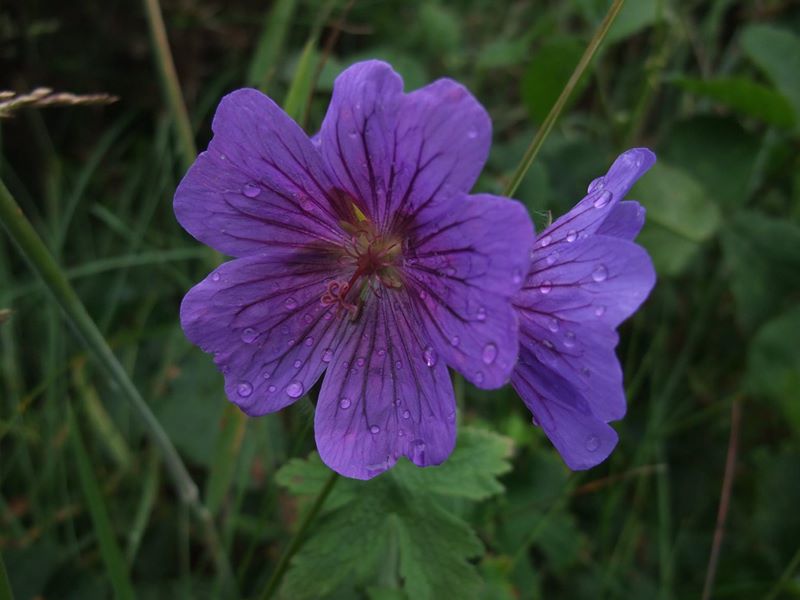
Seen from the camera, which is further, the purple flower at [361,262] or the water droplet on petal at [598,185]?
the water droplet on petal at [598,185]

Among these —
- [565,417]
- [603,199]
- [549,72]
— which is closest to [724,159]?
[549,72]

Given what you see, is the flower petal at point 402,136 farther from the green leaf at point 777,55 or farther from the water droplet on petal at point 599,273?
the green leaf at point 777,55

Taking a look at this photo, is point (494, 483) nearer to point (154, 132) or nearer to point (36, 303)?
point (36, 303)

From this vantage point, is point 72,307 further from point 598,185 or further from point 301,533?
point 598,185

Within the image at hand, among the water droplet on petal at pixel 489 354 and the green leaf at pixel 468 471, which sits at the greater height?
the water droplet on petal at pixel 489 354

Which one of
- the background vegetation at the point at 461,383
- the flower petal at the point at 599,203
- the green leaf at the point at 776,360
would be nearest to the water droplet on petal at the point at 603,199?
the flower petal at the point at 599,203

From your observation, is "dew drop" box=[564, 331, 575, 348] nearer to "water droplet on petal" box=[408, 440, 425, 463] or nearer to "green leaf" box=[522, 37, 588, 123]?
"water droplet on petal" box=[408, 440, 425, 463]

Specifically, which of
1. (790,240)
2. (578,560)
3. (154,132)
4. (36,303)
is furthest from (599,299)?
(154,132)
